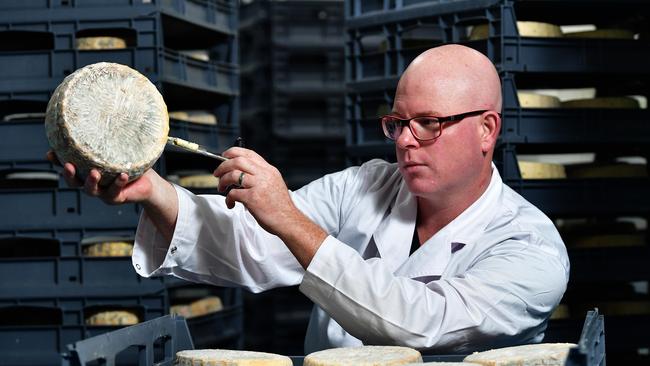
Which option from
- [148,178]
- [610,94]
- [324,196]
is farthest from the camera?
[610,94]

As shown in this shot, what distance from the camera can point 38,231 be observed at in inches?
131

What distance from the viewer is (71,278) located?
11.0 ft

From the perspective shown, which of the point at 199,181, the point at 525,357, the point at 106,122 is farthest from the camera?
the point at 199,181

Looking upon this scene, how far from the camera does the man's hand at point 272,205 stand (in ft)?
6.46

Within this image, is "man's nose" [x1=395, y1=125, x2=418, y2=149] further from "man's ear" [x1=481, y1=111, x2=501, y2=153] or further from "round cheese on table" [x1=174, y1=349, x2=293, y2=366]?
"round cheese on table" [x1=174, y1=349, x2=293, y2=366]

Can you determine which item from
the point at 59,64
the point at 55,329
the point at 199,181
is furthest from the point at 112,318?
the point at 59,64

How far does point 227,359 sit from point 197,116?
6.92 ft

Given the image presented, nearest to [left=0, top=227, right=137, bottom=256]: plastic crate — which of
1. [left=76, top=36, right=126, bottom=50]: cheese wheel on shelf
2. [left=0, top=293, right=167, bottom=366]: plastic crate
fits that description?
[left=0, top=293, right=167, bottom=366]: plastic crate

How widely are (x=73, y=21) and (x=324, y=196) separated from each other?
126cm

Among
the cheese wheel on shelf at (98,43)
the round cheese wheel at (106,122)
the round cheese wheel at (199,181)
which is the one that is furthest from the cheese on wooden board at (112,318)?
the round cheese wheel at (106,122)

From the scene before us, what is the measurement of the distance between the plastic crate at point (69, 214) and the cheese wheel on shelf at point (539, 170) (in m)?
1.25

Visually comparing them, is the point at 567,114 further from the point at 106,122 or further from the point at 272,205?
the point at 106,122

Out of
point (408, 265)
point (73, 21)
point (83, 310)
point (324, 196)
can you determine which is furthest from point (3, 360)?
point (408, 265)

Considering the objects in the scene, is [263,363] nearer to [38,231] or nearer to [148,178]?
[148,178]
